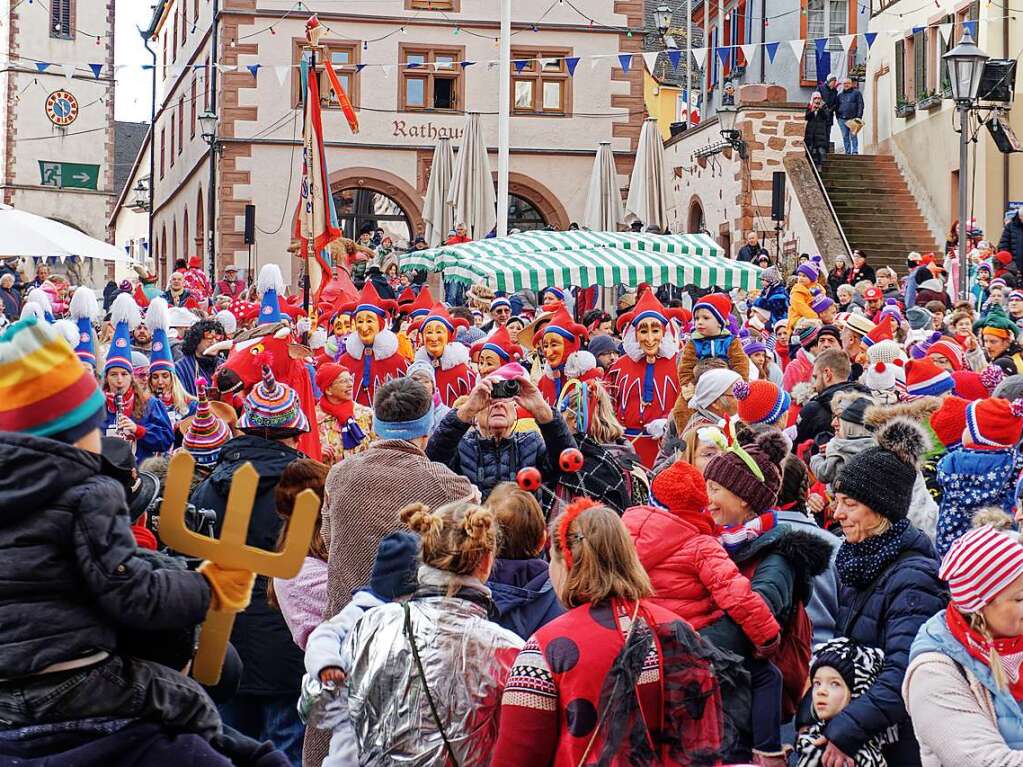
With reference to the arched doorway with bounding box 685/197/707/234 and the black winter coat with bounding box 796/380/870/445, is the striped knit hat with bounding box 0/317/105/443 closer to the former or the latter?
the black winter coat with bounding box 796/380/870/445

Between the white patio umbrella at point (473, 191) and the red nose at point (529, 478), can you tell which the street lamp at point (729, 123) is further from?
the red nose at point (529, 478)

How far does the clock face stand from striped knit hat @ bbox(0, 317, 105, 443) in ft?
196

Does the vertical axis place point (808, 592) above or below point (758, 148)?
below

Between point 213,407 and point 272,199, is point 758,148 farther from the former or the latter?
point 213,407

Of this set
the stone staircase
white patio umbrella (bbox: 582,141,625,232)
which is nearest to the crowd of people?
white patio umbrella (bbox: 582,141,625,232)

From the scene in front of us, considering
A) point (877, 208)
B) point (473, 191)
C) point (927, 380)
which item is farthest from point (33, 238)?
point (877, 208)

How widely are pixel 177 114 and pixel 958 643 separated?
44.6 metres

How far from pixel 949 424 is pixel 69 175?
58230 millimetres

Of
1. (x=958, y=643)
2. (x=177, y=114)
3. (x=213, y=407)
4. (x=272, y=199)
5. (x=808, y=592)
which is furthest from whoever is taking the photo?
(x=177, y=114)

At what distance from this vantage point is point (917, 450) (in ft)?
19.4

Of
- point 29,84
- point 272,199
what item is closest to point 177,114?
point 272,199

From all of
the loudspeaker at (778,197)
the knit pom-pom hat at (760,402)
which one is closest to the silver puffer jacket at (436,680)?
the knit pom-pom hat at (760,402)

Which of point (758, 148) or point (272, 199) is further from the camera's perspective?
point (272, 199)

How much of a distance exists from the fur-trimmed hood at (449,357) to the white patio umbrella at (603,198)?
17236mm
